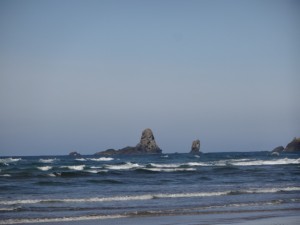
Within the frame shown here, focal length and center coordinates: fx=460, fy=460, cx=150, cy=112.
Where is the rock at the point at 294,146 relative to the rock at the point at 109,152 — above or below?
above

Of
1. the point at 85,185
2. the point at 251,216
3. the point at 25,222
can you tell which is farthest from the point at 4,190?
the point at 251,216

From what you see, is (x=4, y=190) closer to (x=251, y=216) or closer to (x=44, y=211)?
(x=44, y=211)

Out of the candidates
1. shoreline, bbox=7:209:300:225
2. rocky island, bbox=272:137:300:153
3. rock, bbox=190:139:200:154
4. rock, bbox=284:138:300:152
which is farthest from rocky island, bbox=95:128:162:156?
shoreline, bbox=7:209:300:225

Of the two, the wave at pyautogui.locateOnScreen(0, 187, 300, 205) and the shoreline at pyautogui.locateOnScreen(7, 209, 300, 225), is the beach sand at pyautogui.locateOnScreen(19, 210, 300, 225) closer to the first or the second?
the shoreline at pyautogui.locateOnScreen(7, 209, 300, 225)

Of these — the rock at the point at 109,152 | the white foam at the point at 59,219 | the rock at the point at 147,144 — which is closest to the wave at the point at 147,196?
the white foam at the point at 59,219

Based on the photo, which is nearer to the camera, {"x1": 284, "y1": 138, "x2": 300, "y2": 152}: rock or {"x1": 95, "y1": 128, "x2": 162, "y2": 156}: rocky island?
{"x1": 284, "y1": 138, "x2": 300, "y2": 152}: rock

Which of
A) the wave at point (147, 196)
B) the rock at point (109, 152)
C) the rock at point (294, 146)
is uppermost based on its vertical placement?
the rock at point (294, 146)

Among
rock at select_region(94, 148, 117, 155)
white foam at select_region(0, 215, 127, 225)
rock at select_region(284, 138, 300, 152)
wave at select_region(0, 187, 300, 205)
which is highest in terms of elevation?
rock at select_region(284, 138, 300, 152)

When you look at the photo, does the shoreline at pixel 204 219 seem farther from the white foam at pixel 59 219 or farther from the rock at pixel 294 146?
the rock at pixel 294 146

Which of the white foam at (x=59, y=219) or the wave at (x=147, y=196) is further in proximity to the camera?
the wave at (x=147, y=196)

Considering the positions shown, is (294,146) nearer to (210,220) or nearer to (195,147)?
(195,147)

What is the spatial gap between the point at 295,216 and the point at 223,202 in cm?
418

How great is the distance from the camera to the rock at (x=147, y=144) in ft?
339

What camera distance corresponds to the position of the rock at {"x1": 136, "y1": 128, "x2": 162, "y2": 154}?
103375mm
